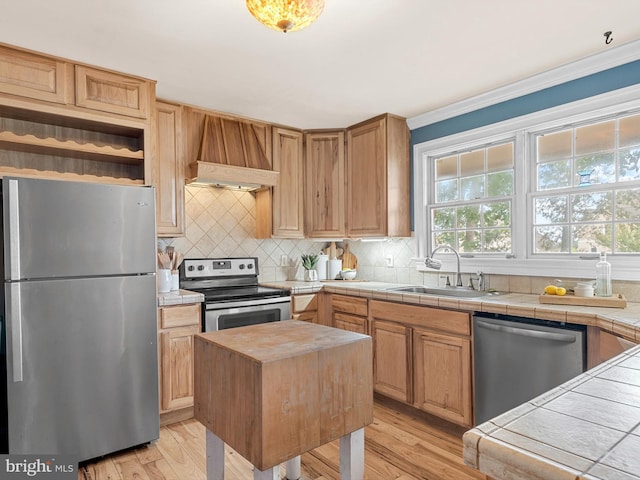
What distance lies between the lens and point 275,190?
378 cm

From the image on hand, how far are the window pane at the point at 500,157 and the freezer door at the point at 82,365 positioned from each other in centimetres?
264

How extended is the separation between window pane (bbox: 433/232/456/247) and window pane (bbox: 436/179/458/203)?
0.29 metres

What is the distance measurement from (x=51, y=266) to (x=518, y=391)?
2691mm

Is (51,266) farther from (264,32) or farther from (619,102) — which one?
(619,102)

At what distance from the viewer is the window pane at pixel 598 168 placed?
2594 mm

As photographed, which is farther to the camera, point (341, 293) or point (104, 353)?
point (341, 293)

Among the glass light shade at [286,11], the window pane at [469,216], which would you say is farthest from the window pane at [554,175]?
the glass light shade at [286,11]

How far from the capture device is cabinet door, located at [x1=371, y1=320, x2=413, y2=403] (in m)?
2.93

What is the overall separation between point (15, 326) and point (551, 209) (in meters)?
3.36

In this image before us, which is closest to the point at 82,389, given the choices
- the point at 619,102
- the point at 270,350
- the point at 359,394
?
the point at 270,350

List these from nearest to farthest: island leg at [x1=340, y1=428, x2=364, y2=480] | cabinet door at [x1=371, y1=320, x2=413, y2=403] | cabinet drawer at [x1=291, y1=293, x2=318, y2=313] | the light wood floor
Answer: island leg at [x1=340, y1=428, x2=364, y2=480] → the light wood floor → cabinet door at [x1=371, y1=320, x2=413, y2=403] → cabinet drawer at [x1=291, y1=293, x2=318, y2=313]

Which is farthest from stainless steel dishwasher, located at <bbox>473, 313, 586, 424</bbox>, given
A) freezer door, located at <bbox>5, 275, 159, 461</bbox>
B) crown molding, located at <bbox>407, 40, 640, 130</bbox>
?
freezer door, located at <bbox>5, 275, 159, 461</bbox>

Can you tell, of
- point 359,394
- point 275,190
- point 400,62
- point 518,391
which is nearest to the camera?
point 359,394

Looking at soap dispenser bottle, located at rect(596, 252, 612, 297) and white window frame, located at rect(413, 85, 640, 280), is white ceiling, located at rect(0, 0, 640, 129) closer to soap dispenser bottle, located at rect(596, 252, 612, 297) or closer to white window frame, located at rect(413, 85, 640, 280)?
white window frame, located at rect(413, 85, 640, 280)
